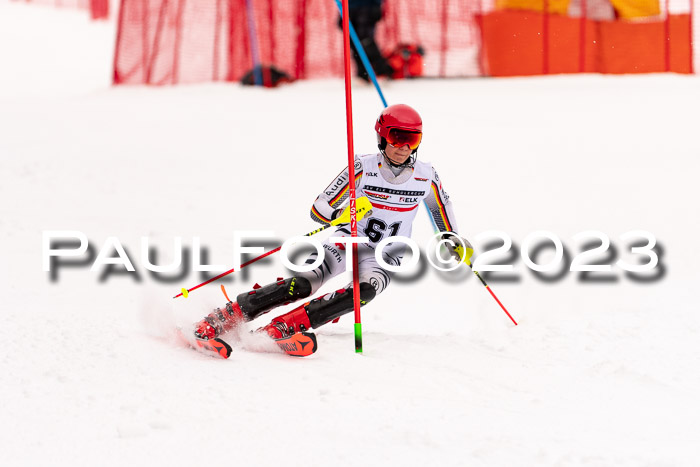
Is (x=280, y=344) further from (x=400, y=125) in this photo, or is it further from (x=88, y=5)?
(x=88, y=5)

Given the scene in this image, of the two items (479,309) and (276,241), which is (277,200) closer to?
(276,241)

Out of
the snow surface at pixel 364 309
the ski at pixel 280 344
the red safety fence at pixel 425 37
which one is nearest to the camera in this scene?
the snow surface at pixel 364 309

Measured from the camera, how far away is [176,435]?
3.33m

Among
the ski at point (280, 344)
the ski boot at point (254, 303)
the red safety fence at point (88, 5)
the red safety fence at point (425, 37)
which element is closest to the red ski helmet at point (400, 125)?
the ski boot at point (254, 303)

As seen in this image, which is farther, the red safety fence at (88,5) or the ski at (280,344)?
Result: the red safety fence at (88,5)

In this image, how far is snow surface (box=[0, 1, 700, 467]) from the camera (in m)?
Result: 3.46

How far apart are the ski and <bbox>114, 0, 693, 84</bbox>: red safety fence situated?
32.0 ft

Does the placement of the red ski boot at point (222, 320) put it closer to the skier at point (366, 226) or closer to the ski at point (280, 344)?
the skier at point (366, 226)

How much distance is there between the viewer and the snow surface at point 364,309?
11.3 feet

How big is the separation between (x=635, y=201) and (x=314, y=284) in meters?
5.29

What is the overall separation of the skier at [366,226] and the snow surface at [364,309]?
0.31 m

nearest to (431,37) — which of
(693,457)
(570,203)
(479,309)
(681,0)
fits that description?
(681,0)

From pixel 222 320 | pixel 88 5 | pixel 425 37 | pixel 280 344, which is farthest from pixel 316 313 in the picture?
pixel 88 5

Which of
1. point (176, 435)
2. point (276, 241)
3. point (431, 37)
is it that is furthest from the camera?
point (431, 37)
